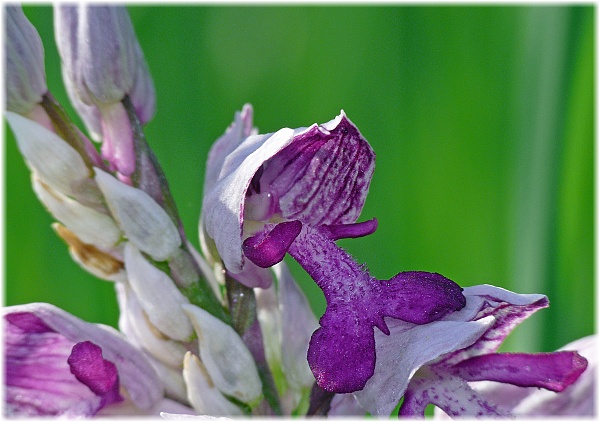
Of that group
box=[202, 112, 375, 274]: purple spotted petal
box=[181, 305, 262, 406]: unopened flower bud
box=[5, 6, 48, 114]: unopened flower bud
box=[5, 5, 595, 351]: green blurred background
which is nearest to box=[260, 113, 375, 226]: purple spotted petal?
box=[202, 112, 375, 274]: purple spotted petal

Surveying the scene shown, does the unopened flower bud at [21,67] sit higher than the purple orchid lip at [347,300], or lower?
higher

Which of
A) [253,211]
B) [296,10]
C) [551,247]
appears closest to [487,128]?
[551,247]

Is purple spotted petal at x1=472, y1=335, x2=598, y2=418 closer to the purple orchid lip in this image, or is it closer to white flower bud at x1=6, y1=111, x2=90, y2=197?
the purple orchid lip

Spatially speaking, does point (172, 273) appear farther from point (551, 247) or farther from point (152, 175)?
point (551, 247)

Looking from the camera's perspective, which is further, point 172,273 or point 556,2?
point 556,2

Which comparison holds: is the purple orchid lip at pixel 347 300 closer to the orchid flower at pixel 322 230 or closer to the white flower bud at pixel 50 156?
the orchid flower at pixel 322 230

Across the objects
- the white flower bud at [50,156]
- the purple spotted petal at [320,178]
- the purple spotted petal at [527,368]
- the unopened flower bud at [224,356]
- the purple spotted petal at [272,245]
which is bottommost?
the purple spotted petal at [527,368]

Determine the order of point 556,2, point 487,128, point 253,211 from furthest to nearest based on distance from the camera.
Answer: point 487,128
point 556,2
point 253,211

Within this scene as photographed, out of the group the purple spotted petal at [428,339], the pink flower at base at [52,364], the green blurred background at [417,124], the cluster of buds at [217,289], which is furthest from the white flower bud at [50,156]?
the green blurred background at [417,124]
